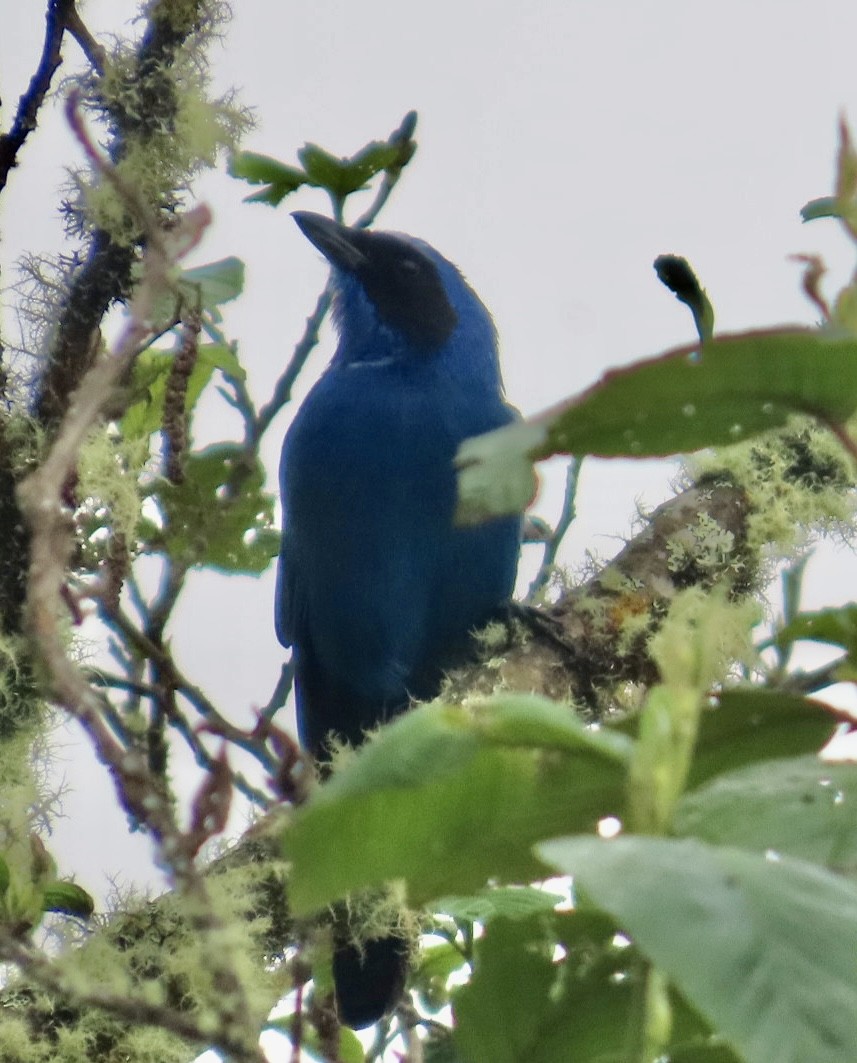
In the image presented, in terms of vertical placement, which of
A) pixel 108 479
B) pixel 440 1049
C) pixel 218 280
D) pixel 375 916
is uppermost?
pixel 218 280

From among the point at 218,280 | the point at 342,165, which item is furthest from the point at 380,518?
the point at 218,280

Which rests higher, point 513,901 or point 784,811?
point 784,811

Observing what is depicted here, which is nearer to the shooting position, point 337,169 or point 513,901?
point 513,901

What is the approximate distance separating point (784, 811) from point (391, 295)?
2.83 m

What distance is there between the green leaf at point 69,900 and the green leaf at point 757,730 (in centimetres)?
84

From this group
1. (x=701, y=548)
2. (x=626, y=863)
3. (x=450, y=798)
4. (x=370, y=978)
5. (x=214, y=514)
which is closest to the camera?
(x=626, y=863)

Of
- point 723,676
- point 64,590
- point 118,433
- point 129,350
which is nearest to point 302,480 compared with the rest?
point 118,433

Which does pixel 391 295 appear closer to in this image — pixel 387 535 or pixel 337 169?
pixel 387 535

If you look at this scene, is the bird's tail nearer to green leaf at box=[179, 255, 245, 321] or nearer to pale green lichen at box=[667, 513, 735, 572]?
pale green lichen at box=[667, 513, 735, 572]

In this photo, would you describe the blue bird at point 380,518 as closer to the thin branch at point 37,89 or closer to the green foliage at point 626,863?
the thin branch at point 37,89

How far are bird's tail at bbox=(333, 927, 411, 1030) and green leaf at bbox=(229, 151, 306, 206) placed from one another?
869mm

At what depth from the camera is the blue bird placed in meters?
2.88

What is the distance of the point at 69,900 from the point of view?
134cm

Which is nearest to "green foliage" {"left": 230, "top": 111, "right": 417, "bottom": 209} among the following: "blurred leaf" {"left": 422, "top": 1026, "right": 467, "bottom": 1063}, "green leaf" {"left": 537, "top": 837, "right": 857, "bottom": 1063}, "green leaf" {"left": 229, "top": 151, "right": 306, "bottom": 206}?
"green leaf" {"left": 229, "top": 151, "right": 306, "bottom": 206}
